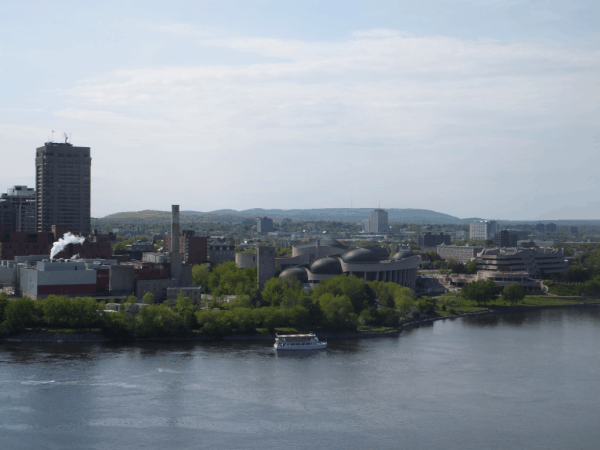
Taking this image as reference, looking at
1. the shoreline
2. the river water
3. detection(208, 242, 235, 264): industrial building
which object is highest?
detection(208, 242, 235, 264): industrial building

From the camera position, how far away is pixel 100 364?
91.8 feet

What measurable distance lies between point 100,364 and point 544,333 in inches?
879

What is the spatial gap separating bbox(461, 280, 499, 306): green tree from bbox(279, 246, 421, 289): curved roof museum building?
207 inches

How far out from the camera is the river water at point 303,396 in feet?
65.6

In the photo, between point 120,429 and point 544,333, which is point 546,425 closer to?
point 120,429

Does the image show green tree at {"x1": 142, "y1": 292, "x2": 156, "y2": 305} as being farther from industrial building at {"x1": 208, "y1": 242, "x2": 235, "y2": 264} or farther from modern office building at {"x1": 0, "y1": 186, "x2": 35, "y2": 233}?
modern office building at {"x1": 0, "y1": 186, "x2": 35, "y2": 233}

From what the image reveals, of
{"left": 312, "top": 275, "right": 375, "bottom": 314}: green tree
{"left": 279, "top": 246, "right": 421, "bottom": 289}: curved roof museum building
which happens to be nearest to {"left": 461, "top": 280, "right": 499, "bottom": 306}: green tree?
{"left": 279, "top": 246, "right": 421, "bottom": 289}: curved roof museum building

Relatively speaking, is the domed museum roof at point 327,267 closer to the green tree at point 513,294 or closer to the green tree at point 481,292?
the green tree at point 481,292

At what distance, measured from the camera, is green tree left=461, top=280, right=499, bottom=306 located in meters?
49.2

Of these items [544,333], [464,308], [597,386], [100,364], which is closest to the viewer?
[597,386]

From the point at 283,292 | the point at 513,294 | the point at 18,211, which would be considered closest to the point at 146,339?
the point at 283,292

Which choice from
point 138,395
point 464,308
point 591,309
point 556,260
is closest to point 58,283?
point 138,395

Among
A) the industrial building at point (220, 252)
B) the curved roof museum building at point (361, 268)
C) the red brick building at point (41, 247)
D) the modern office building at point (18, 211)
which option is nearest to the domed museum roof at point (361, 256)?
the curved roof museum building at point (361, 268)

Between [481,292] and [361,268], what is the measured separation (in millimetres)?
8312
